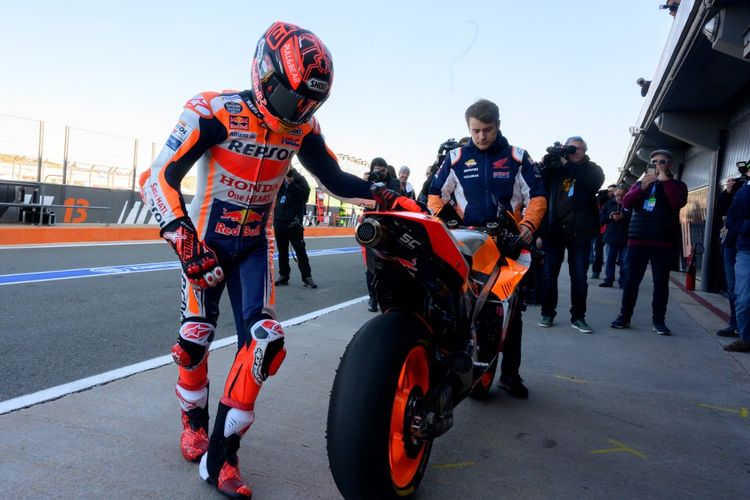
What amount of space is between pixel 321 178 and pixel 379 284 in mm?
782

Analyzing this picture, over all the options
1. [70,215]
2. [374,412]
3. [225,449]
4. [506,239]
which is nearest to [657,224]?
[506,239]

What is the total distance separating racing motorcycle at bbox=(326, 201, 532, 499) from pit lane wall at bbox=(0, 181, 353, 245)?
1021 centimetres

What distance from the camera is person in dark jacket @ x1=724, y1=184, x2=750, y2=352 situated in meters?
5.58

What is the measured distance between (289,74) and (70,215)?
14488 mm

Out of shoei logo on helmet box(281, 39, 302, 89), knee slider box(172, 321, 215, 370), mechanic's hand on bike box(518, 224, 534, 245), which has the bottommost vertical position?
knee slider box(172, 321, 215, 370)

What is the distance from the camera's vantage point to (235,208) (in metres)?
2.60

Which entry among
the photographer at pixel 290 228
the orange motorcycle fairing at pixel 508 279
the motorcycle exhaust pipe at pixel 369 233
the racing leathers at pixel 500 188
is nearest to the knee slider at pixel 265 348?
the motorcycle exhaust pipe at pixel 369 233

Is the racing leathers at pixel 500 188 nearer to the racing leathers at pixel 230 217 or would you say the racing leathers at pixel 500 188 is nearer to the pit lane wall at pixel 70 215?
the racing leathers at pixel 230 217

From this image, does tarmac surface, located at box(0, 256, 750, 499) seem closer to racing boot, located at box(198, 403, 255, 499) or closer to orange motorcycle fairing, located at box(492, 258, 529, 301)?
racing boot, located at box(198, 403, 255, 499)

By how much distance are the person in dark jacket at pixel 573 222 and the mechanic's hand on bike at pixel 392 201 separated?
4388 millimetres

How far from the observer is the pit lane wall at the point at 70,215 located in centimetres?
1206

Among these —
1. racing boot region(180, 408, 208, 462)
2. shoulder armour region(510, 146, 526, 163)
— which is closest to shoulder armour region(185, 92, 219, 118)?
racing boot region(180, 408, 208, 462)

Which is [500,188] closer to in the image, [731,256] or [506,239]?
[506,239]

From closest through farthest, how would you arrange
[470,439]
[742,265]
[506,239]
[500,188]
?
[470,439], [506,239], [500,188], [742,265]
